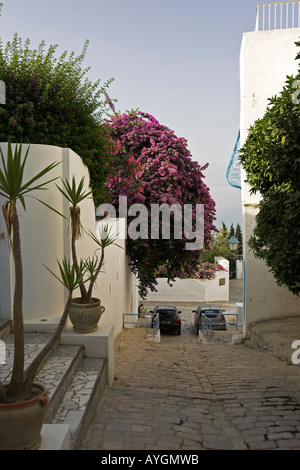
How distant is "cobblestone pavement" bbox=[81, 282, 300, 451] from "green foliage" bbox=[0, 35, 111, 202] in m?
3.80

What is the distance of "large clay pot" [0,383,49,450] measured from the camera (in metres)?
2.57

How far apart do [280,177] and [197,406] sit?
15.6 feet

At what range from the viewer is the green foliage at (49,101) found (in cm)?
633

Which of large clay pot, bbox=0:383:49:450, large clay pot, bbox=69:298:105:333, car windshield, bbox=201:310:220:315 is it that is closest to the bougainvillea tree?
car windshield, bbox=201:310:220:315

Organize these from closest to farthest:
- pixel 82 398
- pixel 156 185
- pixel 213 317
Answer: pixel 82 398, pixel 156 185, pixel 213 317

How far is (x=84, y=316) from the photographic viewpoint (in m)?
5.20

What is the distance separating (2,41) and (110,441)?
6.63m

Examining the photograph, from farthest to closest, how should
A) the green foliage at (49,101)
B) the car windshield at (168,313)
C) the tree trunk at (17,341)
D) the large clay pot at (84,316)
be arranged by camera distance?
the car windshield at (168,313) < the green foliage at (49,101) < the large clay pot at (84,316) < the tree trunk at (17,341)

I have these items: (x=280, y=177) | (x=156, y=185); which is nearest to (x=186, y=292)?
(x=156, y=185)

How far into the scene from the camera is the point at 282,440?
3.65 meters

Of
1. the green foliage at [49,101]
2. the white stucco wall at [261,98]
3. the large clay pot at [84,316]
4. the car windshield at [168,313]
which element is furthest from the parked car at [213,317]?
the large clay pot at [84,316]

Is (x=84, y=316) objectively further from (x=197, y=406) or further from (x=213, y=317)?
(x=213, y=317)

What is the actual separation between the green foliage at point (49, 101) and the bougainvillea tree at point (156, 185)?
4183 mm

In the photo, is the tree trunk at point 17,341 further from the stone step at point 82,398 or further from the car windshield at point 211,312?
the car windshield at point 211,312
